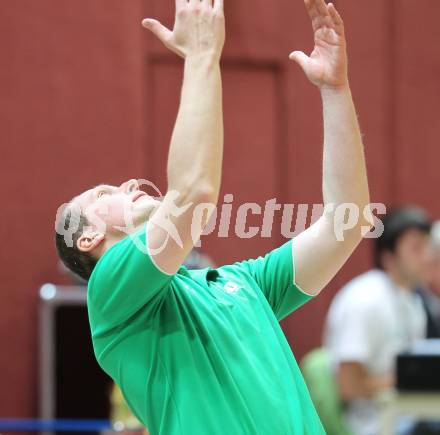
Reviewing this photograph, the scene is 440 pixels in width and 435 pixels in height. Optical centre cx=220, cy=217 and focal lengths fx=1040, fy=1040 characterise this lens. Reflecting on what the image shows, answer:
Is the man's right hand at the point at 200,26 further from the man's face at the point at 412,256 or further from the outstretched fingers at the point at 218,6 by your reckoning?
the man's face at the point at 412,256

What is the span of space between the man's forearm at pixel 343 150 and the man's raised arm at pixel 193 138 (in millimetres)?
388

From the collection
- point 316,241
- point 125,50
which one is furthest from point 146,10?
point 316,241

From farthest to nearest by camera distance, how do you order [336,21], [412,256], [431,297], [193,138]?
[431,297]
[412,256]
[336,21]
[193,138]

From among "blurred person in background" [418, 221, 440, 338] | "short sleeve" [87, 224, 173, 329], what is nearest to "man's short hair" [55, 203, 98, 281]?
"short sleeve" [87, 224, 173, 329]

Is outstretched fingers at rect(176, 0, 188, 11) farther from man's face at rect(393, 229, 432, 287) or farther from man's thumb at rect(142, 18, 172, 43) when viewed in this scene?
man's face at rect(393, 229, 432, 287)

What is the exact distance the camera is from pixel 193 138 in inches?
70.0

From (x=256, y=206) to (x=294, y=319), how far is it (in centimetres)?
64

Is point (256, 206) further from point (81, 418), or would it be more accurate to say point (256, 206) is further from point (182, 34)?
point (182, 34)

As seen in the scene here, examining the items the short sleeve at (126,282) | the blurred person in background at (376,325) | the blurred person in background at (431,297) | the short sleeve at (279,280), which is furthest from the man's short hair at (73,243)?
the blurred person in background at (431,297)

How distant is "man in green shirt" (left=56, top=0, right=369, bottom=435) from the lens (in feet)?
5.91

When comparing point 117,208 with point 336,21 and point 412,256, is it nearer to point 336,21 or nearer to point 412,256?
point 336,21

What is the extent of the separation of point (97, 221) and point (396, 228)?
262 cm

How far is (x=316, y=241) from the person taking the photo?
219 cm

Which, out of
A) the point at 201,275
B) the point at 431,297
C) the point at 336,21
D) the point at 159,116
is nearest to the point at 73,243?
the point at 201,275
